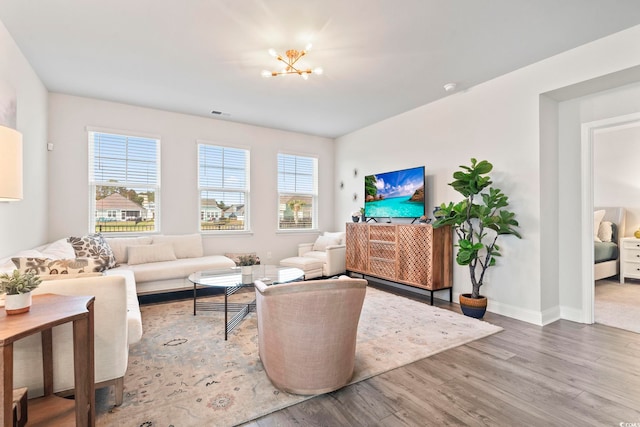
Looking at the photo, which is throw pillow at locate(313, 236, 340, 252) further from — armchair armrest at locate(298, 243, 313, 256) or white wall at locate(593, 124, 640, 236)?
Result: white wall at locate(593, 124, 640, 236)

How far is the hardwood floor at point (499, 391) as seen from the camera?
175cm

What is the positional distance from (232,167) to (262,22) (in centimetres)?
318

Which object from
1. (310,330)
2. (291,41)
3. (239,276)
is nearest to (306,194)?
(239,276)

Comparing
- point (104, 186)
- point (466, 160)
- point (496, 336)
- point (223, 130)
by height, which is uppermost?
point (223, 130)

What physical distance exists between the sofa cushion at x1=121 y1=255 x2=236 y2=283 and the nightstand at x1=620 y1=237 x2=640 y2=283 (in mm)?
6295

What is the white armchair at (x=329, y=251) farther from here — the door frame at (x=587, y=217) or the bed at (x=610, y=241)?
the bed at (x=610, y=241)

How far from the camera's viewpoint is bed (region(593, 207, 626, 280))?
4974 millimetres

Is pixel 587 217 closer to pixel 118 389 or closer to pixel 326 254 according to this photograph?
pixel 326 254

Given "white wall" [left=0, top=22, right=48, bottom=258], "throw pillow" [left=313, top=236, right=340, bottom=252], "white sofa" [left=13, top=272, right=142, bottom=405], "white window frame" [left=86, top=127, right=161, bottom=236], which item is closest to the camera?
"white sofa" [left=13, top=272, right=142, bottom=405]

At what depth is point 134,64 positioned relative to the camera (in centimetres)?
329

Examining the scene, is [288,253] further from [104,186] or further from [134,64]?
[134,64]

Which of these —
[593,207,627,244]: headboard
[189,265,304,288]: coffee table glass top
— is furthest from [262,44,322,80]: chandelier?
[593,207,627,244]: headboard

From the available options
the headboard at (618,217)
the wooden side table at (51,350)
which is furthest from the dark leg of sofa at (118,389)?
the headboard at (618,217)

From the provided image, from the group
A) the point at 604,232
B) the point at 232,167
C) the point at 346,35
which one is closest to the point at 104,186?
the point at 232,167
